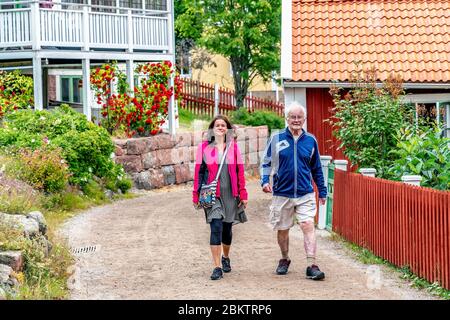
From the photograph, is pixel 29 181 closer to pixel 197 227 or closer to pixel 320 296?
pixel 197 227

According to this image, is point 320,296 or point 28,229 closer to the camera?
point 320,296

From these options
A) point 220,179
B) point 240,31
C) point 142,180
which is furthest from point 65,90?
point 220,179

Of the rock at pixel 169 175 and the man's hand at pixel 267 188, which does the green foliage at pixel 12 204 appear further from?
the rock at pixel 169 175

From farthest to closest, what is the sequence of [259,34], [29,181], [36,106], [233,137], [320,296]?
[259,34] → [36,106] → [29,181] → [233,137] → [320,296]

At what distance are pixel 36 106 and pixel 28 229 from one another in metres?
11.9

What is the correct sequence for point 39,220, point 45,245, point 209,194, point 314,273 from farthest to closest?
1. point 39,220
2. point 45,245
3. point 209,194
4. point 314,273

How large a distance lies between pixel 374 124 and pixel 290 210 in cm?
411

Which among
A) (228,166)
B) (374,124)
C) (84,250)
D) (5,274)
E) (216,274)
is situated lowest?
(84,250)

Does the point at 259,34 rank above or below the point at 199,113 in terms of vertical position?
above

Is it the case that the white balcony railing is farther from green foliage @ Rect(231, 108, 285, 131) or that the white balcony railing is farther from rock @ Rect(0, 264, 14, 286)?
rock @ Rect(0, 264, 14, 286)

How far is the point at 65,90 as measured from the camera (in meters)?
31.8

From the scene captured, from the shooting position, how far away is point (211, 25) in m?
35.7

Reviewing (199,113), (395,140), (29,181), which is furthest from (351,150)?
(199,113)

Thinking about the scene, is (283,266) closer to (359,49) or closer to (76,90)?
(359,49)
